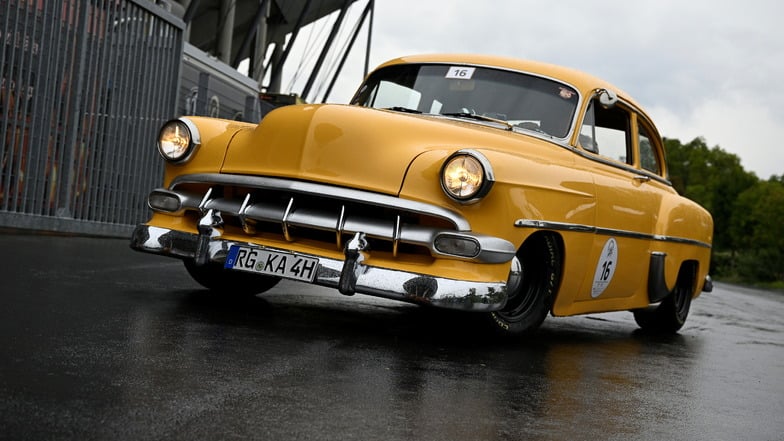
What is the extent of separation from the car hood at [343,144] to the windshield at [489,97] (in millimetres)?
719

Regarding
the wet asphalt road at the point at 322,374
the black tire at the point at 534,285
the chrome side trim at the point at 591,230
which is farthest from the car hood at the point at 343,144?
the wet asphalt road at the point at 322,374

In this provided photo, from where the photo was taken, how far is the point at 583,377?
4879 millimetres

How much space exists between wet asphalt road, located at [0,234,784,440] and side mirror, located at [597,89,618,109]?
157cm

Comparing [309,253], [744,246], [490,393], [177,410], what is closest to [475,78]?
[309,253]

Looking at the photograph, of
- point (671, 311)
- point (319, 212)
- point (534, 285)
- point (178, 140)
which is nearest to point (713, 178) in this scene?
point (671, 311)

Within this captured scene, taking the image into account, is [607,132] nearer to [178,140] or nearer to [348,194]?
[348,194]

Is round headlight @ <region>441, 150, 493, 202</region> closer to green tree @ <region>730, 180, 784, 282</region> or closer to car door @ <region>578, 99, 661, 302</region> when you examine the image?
car door @ <region>578, 99, 661, 302</region>

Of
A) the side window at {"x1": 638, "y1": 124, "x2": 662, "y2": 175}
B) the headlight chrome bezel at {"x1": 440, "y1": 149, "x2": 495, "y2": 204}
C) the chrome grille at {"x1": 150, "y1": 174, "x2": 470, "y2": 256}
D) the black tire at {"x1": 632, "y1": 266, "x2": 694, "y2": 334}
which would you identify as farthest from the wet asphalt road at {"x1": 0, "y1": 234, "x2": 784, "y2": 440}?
the side window at {"x1": 638, "y1": 124, "x2": 662, "y2": 175}

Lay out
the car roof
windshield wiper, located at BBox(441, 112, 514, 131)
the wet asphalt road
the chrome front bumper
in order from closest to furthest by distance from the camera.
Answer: the wet asphalt road
the chrome front bumper
windshield wiper, located at BBox(441, 112, 514, 131)
the car roof

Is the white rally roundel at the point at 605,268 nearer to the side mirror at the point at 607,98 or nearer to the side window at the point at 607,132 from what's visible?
the side window at the point at 607,132

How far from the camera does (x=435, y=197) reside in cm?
511

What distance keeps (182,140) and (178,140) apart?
0.12 feet

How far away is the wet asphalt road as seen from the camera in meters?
3.10

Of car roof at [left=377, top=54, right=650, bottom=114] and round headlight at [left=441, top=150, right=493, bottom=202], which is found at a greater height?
car roof at [left=377, top=54, right=650, bottom=114]
